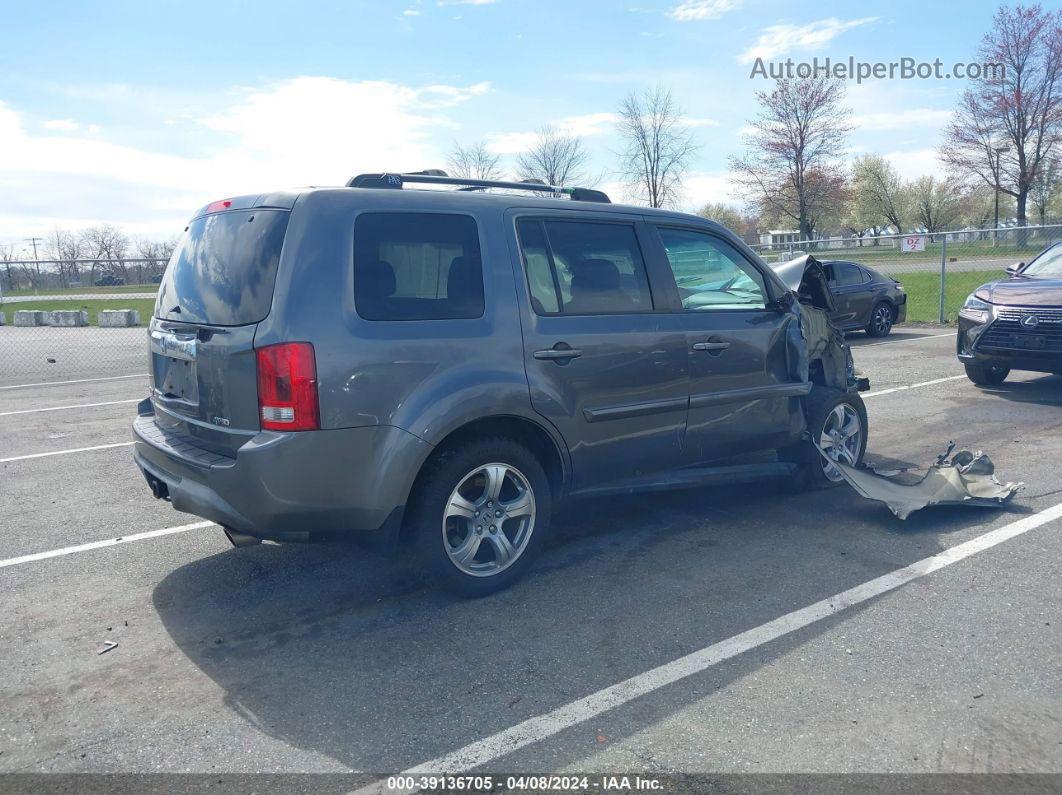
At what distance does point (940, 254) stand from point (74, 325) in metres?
22.2

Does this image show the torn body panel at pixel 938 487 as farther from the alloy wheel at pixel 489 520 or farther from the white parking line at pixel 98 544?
the white parking line at pixel 98 544

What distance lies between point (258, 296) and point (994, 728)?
3238mm

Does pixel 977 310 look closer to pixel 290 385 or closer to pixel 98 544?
pixel 290 385

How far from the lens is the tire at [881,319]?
16.0 meters

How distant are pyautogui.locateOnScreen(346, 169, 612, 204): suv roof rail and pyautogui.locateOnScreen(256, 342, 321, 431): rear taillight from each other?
95 cm

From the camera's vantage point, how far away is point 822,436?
5.78 meters

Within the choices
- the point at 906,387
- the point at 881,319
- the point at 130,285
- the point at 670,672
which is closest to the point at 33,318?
the point at 130,285

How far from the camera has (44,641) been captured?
3750 mm

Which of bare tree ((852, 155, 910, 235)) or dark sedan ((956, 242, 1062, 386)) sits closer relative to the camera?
dark sedan ((956, 242, 1062, 386))

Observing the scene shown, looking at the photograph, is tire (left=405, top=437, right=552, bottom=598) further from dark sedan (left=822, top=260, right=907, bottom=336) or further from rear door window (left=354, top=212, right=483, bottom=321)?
dark sedan (left=822, top=260, right=907, bottom=336)

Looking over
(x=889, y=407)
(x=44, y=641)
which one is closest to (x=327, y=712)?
(x=44, y=641)

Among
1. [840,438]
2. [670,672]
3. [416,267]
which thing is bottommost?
[670,672]

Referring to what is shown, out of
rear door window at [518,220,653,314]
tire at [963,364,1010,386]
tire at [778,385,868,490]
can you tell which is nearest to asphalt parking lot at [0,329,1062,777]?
tire at [778,385,868,490]

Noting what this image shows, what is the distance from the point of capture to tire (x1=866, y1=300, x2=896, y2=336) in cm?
1598
